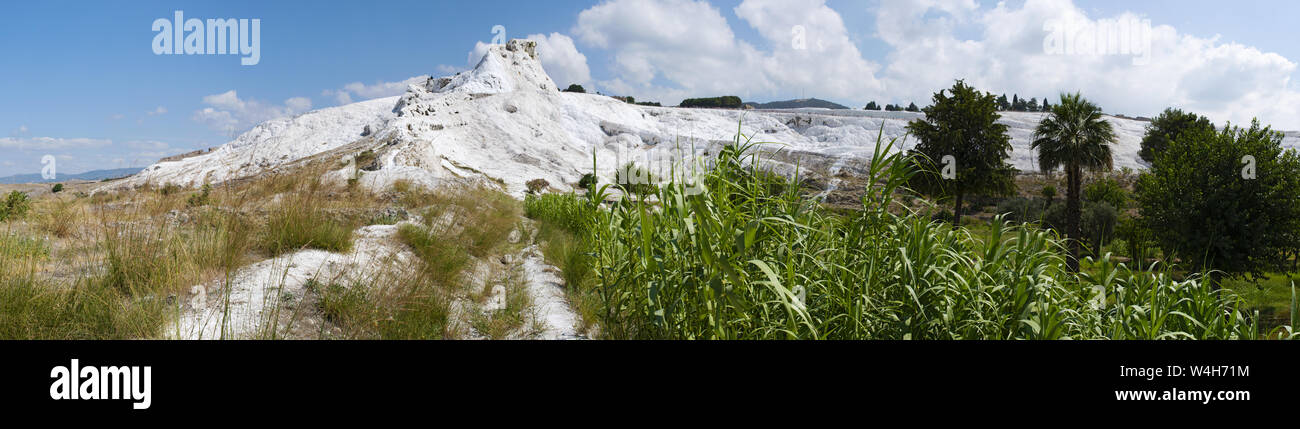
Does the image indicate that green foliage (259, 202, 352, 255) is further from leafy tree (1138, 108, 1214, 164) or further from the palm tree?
leafy tree (1138, 108, 1214, 164)

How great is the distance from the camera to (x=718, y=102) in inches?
3031

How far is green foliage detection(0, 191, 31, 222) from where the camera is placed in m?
5.44

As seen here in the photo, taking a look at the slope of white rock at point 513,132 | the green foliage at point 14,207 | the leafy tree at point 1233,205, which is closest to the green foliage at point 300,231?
the green foliage at point 14,207

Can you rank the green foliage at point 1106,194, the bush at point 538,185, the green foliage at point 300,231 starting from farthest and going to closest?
the green foliage at point 1106,194, the bush at point 538,185, the green foliage at point 300,231

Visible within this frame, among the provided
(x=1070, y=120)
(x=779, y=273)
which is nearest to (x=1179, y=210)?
(x=1070, y=120)

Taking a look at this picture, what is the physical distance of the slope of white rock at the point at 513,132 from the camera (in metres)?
28.1

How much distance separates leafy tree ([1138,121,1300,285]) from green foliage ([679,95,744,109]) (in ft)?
192

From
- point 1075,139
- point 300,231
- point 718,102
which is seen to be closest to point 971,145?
point 1075,139

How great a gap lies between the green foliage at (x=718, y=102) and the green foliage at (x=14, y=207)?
70.5 m

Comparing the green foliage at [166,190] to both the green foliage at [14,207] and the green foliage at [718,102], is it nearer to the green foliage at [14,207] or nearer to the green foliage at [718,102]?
the green foliage at [14,207]

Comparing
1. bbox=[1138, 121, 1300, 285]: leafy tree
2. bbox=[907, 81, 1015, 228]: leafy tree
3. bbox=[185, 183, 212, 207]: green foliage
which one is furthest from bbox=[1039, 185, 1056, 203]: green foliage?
bbox=[185, 183, 212, 207]: green foliage
